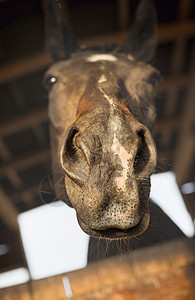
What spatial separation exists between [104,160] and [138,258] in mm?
914

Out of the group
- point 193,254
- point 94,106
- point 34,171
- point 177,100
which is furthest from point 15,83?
point 193,254

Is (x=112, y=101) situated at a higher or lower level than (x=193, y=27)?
higher

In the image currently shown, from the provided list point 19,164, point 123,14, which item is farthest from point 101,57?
point 123,14

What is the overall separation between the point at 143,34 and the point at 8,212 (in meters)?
1.24

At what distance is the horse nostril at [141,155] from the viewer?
61cm

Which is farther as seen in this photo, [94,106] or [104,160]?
[94,106]

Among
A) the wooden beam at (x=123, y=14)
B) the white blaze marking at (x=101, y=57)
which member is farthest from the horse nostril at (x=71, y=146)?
the wooden beam at (x=123, y=14)

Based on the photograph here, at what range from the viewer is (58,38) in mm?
1348

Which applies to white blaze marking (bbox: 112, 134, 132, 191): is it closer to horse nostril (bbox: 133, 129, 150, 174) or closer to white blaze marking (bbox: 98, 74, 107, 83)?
horse nostril (bbox: 133, 129, 150, 174)

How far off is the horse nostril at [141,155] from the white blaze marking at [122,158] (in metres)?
0.06

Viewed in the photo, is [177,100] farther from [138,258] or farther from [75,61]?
[138,258]

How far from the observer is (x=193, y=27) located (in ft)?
6.12

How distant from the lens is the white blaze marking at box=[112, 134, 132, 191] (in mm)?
531

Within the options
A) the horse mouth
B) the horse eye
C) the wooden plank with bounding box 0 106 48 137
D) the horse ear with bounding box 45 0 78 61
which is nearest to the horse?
the horse mouth
